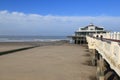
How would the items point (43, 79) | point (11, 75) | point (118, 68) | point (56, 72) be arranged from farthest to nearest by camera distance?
1. point (56, 72)
2. point (11, 75)
3. point (43, 79)
4. point (118, 68)

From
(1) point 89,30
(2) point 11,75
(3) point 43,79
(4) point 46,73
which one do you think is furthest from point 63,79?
(1) point 89,30

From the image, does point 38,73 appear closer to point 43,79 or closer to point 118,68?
point 43,79

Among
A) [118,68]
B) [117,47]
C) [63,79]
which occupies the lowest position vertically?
[63,79]

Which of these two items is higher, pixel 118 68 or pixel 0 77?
pixel 118 68

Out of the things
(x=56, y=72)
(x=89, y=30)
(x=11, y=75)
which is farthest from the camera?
(x=89, y=30)

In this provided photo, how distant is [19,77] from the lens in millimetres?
17000

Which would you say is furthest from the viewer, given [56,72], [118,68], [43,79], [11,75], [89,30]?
[89,30]

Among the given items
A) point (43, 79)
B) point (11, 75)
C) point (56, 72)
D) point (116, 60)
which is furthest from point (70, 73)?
point (116, 60)

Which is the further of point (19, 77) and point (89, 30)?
point (89, 30)

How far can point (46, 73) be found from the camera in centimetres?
1850

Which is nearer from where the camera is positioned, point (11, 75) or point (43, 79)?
point (43, 79)

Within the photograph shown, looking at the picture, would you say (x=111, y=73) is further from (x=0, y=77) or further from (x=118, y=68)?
(x=118, y=68)

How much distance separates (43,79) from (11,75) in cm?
249

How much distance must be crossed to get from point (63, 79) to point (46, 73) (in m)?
2.35
